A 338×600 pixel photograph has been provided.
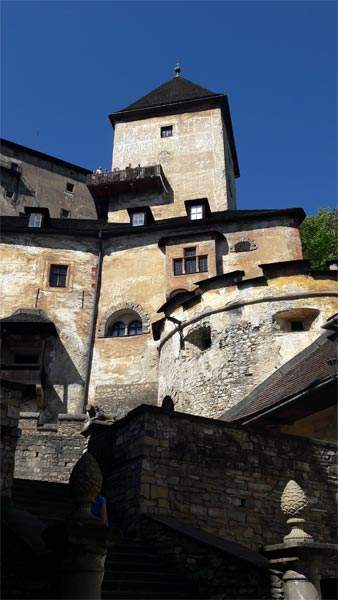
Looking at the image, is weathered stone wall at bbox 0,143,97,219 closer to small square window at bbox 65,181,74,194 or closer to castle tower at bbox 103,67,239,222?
small square window at bbox 65,181,74,194

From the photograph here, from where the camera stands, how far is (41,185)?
40938 millimetres

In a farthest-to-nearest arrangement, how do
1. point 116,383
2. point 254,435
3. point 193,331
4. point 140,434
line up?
→ point 116,383 → point 193,331 → point 254,435 → point 140,434

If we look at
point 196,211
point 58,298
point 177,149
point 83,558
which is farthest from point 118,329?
point 83,558

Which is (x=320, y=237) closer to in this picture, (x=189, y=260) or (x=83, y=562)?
(x=189, y=260)

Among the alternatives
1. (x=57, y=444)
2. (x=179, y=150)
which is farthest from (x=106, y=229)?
(x=57, y=444)

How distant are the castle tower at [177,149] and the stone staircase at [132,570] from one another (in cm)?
2357

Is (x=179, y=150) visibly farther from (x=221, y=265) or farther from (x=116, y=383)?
(x=116, y=383)

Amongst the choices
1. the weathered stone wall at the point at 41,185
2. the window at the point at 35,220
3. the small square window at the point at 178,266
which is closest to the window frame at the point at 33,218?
the window at the point at 35,220

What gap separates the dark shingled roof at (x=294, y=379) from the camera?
12336mm

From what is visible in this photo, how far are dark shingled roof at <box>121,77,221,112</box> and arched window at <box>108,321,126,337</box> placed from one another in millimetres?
16730

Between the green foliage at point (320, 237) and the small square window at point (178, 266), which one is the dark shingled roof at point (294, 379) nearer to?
the small square window at point (178, 266)

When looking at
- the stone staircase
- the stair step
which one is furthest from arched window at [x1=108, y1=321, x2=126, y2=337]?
the stair step

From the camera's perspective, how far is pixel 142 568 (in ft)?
24.1

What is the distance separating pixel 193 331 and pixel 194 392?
7.28ft
